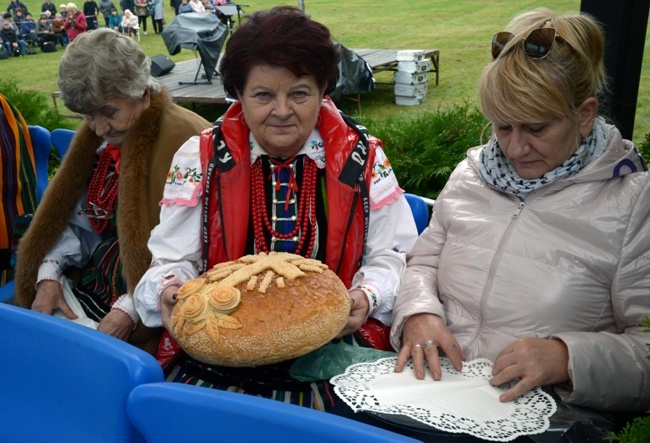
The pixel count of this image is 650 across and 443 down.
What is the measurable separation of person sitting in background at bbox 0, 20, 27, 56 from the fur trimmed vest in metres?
20.9

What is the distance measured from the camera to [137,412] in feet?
4.58

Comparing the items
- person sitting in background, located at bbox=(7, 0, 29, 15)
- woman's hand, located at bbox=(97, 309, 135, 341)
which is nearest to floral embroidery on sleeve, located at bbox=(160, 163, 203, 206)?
woman's hand, located at bbox=(97, 309, 135, 341)

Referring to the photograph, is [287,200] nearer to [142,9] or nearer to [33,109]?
[33,109]

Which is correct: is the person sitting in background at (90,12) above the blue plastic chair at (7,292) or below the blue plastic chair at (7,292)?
below

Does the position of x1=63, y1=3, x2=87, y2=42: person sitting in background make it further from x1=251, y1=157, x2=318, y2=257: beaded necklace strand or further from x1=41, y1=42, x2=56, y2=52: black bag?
x1=251, y1=157, x2=318, y2=257: beaded necklace strand

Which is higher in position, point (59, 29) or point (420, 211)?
point (420, 211)

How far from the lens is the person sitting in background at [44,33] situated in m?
22.2

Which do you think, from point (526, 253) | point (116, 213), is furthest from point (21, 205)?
point (526, 253)

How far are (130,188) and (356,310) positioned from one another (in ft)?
3.21

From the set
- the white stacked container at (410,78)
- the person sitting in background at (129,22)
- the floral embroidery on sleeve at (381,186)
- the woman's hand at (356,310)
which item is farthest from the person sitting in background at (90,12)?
the woman's hand at (356,310)

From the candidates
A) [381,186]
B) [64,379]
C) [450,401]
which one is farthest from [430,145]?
[64,379]

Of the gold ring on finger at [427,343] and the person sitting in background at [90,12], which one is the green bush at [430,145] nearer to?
the gold ring on finger at [427,343]

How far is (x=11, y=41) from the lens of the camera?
21281 millimetres

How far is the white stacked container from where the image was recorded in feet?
33.1
